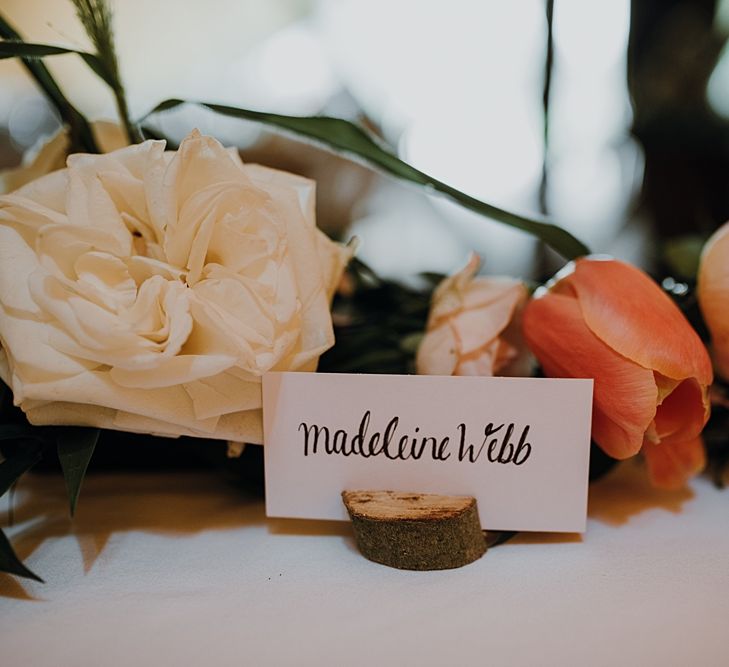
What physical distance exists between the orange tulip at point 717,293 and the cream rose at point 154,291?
27 cm

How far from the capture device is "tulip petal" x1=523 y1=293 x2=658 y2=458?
367 millimetres

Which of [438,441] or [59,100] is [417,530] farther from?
[59,100]

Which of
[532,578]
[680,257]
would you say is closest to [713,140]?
[680,257]

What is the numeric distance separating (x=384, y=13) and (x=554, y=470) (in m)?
0.76

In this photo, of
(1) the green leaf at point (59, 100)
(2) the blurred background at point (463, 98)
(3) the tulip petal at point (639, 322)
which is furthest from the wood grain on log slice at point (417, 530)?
(2) the blurred background at point (463, 98)

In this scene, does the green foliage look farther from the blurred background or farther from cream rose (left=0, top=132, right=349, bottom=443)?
the blurred background

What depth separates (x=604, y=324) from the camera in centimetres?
38

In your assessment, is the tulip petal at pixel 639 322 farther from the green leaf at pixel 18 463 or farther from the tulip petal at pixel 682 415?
the green leaf at pixel 18 463

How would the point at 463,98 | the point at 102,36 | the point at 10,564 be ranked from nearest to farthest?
the point at 10,564 < the point at 102,36 < the point at 463,98

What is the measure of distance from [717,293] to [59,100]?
0.49m

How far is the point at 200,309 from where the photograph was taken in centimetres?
35

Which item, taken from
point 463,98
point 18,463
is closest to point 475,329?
point 18,463

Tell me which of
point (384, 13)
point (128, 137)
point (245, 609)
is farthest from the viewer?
point (384, 13)

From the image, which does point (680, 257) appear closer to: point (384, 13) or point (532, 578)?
point (532, 578)
